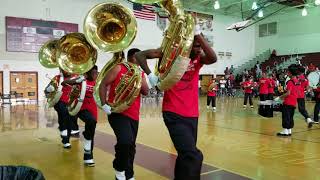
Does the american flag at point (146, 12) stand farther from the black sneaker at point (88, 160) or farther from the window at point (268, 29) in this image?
the black sneaker at point (88, 160)

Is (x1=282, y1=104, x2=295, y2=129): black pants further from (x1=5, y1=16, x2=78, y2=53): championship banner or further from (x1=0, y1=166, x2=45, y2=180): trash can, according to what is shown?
(x1=5, y1=16, x2=78, y2=53): championship banner

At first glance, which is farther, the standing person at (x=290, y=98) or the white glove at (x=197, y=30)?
the standing person at (x=290, y=98)

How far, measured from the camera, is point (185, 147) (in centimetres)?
331

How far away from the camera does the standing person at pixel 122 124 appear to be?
4.24 metres

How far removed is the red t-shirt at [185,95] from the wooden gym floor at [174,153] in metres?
1.97

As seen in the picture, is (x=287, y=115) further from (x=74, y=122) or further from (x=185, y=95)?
(x=185, y=95)

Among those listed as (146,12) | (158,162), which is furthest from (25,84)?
(158,162)

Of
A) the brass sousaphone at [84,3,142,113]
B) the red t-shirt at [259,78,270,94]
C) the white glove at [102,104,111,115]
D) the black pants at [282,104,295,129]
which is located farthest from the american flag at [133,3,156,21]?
the white glove at [102,104,111,115]

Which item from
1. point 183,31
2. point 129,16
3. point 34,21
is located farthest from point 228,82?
point 183,31

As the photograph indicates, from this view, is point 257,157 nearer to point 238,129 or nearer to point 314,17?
point 238,129

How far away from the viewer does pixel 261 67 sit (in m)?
32.2

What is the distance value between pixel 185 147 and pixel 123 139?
3.74 ft

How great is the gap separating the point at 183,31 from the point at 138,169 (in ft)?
10.1

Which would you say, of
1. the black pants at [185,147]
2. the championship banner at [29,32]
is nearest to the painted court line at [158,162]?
the black pants at [185,147]
